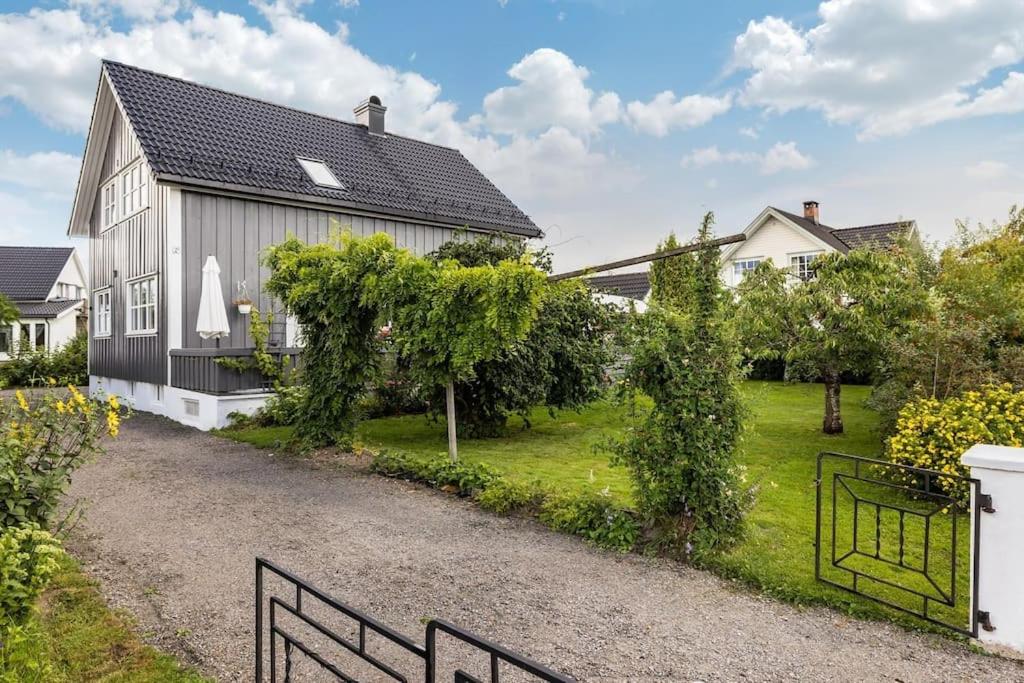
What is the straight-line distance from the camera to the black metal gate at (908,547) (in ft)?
12.0

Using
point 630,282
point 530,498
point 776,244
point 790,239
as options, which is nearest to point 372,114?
point 530,498

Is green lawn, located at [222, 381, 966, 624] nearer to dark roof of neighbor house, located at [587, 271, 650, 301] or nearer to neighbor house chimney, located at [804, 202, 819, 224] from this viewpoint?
dark roof of neighbor house, located at [587, 271, 650, 301]

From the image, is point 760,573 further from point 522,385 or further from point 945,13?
point 945,13

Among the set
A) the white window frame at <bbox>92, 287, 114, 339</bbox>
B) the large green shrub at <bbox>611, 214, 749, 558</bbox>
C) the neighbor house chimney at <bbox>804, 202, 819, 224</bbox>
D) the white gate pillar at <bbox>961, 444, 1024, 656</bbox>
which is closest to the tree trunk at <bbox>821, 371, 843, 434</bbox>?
the large green shrub at <bbox>611, 214, 749, 558</bbox>

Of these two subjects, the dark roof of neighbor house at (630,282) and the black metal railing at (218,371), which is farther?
the dark roof of neighbor house at (630,282)

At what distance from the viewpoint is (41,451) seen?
4.22m

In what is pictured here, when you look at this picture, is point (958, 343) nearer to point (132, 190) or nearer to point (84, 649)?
point (84, 649)

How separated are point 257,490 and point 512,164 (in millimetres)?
15479

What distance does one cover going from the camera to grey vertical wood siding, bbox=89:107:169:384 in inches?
519

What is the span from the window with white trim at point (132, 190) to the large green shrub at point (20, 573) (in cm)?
1270

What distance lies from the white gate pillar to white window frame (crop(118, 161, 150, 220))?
15.2 metres

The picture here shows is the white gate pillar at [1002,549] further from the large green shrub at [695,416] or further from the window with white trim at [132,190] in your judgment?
the window with white trim at [132,190]

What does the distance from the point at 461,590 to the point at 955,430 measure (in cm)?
503

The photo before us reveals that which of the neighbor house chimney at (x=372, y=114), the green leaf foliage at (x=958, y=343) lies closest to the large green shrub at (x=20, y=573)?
the green leaf foliage at (x=958, y=343)
